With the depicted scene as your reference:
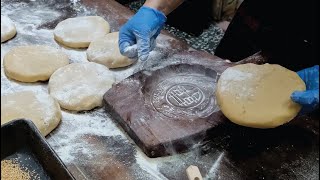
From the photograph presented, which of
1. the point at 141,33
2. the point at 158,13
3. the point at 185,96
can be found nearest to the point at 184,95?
the point at 185,96

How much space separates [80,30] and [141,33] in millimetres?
518

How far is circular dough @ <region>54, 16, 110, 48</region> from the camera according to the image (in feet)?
7.32

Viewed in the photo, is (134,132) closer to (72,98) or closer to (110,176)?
(110,176)

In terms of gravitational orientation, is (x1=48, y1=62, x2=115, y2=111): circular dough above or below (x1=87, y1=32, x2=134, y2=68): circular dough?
below

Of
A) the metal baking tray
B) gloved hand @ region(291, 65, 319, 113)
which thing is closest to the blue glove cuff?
gloved hand @ region(291, 65, 319, 113)

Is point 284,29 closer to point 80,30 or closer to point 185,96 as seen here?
point 185,96

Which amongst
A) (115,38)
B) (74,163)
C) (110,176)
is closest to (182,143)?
(110,176)

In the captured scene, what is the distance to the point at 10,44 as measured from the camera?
7.36 ft

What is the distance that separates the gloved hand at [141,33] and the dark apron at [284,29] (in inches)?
23.0

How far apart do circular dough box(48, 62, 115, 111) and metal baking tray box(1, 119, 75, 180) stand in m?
0.42

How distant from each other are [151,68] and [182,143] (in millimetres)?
545

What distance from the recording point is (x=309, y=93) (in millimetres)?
1276

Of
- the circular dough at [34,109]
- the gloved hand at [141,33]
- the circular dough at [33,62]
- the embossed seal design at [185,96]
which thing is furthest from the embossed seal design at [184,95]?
the circular dough at [33,62]

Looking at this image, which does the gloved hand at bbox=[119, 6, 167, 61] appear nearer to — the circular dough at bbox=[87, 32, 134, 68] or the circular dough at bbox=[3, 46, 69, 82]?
the circular dough at bbox=[87, 32, 134, 68]
